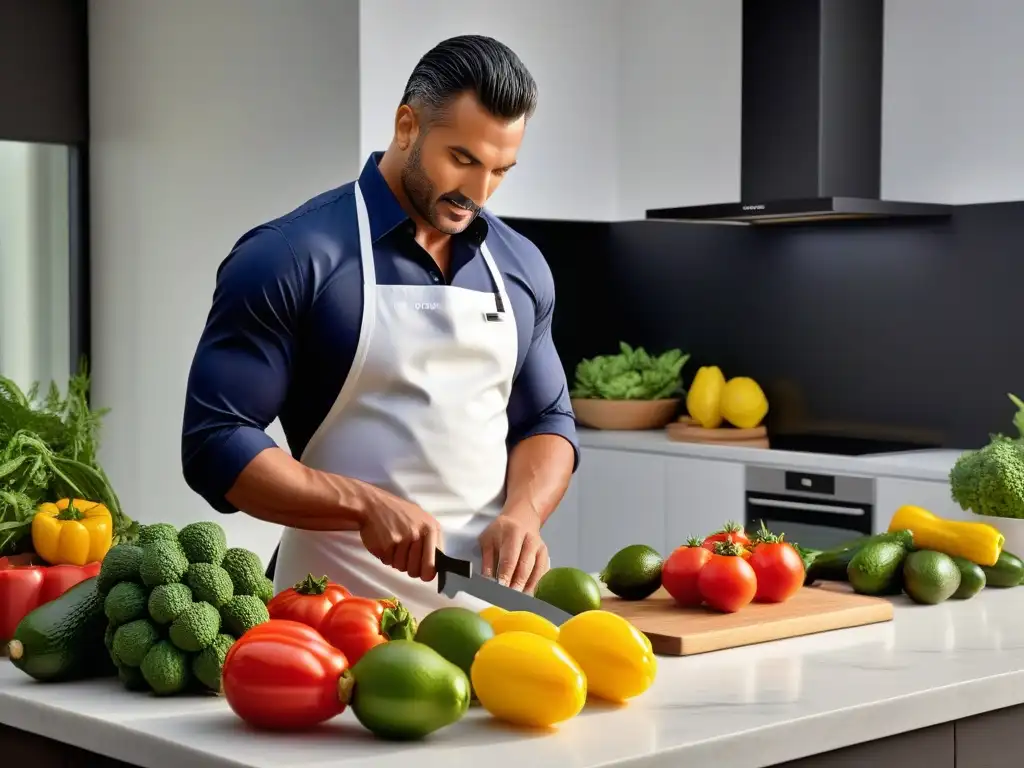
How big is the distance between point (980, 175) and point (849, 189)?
0.37 m

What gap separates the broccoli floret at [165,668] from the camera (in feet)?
4.93

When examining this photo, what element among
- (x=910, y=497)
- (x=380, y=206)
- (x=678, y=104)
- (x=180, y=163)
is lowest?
(x=910, y=497)

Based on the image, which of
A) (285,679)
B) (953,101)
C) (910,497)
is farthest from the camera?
(953,101)

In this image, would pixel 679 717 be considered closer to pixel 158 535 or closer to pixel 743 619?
pixel 743 619

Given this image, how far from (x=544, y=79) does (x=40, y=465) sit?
3.09m

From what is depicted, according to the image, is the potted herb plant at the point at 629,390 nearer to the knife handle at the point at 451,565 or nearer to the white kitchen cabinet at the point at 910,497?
the white kitchen cabinet at the point at 910,497

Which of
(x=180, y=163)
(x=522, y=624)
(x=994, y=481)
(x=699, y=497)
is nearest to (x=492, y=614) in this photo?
(x=522, y=624)

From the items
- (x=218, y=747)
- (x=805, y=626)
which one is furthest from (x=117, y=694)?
(x=805, y=626)

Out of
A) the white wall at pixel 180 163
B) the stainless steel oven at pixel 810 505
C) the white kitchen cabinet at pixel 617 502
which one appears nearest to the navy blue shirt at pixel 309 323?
the stainless steel oven at pixel 810 505

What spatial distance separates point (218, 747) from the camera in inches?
53.1

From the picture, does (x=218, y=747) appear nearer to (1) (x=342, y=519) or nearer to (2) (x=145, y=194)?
(1) (x=342, y=519)

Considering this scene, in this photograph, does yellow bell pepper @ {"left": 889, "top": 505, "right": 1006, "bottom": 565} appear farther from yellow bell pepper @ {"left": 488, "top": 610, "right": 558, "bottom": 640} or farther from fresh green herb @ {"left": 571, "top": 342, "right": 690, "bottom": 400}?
fresh green herb @ {"left": 571, "top": 342, "right": 690, "bottom": 400}

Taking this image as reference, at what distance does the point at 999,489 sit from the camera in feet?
7.89

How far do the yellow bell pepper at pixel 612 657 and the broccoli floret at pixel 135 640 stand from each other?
42 cm
